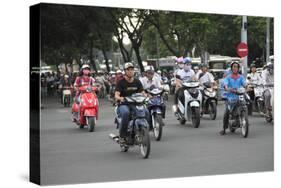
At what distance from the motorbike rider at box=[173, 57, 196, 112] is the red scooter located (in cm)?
155

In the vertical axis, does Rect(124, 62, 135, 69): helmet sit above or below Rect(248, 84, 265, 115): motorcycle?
above

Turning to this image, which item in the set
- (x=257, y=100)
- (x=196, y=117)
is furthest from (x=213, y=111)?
(x=257, y=100)

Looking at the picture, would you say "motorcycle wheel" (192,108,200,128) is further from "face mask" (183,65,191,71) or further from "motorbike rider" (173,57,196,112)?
"face mask" (183,65,191,71)

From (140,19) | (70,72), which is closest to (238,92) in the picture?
(140,19)

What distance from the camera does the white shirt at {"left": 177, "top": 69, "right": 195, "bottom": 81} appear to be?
10.9 metres

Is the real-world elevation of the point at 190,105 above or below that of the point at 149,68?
below

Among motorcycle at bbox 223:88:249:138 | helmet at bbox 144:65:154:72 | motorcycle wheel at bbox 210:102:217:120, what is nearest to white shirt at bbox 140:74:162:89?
helmet at bbox 144:65:154:72

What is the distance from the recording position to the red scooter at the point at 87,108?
991cm

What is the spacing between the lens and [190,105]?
40.7ft

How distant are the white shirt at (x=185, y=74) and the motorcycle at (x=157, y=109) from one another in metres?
0.45

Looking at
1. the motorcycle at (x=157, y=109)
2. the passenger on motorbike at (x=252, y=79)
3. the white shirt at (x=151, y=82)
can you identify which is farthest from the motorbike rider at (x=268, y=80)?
the white shirt at (x=151, y=82)

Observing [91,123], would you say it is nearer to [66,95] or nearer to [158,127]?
[66,95]

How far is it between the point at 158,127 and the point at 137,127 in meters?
1.09

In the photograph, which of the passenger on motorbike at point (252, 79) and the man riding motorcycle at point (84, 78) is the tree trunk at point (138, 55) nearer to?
the man riding motorcycle at point (84, 78)
